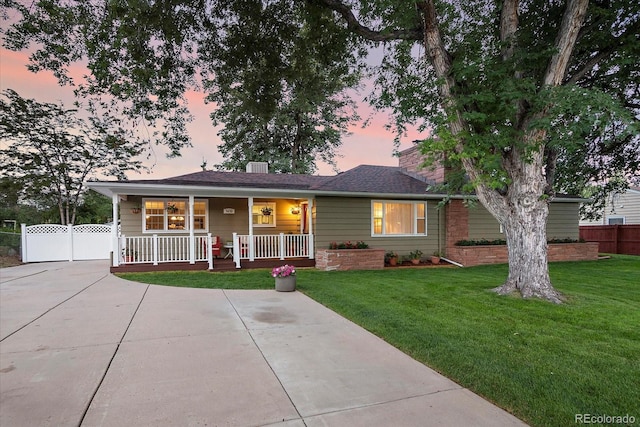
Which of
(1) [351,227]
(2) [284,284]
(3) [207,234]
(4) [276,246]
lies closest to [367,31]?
(2) [284,284]

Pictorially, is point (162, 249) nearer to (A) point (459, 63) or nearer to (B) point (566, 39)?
(A) point (459, 63)

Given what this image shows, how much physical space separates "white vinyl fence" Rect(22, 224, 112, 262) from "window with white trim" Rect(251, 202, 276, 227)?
263 inches

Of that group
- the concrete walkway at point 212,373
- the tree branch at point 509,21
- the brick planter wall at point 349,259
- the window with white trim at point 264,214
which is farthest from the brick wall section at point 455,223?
the concrete walkway at point 212,373

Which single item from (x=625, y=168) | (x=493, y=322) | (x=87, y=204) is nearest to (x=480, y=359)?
(x=493, y=322)

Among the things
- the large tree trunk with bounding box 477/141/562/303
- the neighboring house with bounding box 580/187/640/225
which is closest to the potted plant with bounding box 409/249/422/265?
the large tree trunk with bounding box 477/141/562/303

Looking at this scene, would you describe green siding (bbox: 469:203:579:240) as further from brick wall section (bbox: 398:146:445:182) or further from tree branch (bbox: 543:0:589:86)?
tree branch (bbox: 543:0:589:86)

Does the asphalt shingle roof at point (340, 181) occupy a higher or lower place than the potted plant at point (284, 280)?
higher

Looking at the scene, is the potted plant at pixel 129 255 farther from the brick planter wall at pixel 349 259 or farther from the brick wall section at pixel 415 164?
the brick wall section at pixel 415 164

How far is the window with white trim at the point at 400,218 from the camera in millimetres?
11680

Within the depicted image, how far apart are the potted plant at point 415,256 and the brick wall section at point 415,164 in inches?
111

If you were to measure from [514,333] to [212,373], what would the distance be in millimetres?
3531

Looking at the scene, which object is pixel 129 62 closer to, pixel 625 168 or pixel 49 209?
pixel 625 168

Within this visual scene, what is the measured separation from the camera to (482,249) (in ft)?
38.6

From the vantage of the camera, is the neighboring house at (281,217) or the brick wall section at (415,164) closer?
the neighboring house at (281,217)
